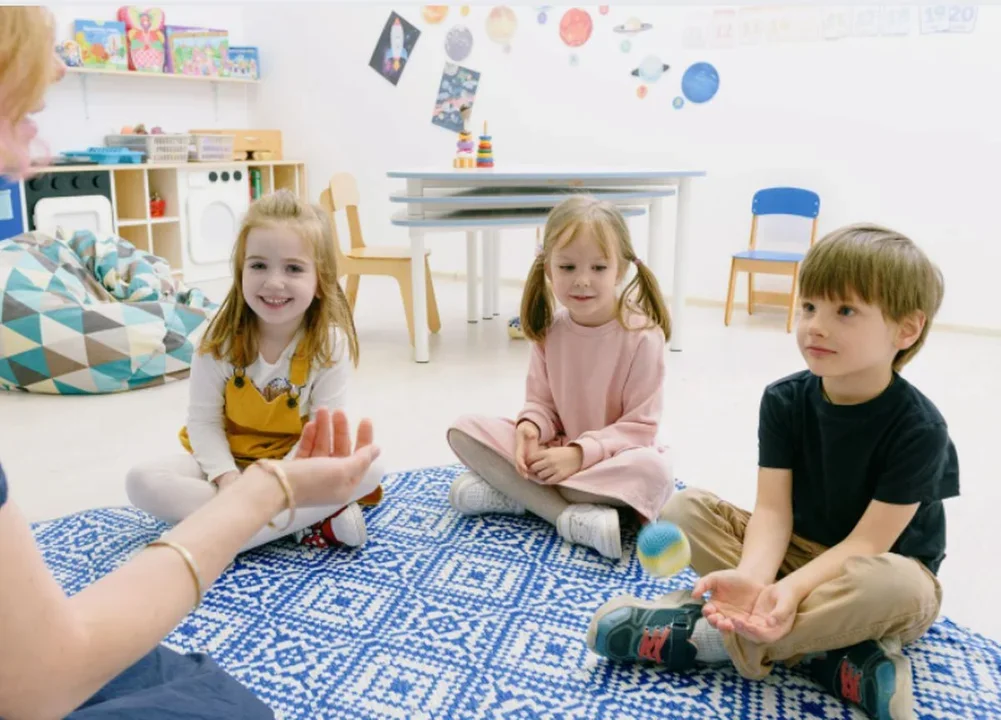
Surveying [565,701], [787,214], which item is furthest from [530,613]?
[787,214]

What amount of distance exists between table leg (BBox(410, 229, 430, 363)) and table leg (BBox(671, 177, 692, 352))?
92 centimetres

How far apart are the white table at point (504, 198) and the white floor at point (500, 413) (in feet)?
0.97

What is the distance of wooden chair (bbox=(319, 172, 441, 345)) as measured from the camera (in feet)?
11.1

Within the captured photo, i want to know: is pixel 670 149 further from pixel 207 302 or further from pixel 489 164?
pixel 207 302

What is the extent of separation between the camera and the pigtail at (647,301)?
182 centimetres

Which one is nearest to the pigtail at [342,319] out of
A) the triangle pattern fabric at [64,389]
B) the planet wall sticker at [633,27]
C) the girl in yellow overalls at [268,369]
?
the girl in yellow overalls at [268,369]

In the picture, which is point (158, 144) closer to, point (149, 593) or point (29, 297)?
point (29, 297)

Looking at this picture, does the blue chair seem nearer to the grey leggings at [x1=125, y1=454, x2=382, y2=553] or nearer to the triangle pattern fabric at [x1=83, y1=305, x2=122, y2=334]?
the triangle pattern fabric at [x1=83, y1=305, x2=122, y2=334]

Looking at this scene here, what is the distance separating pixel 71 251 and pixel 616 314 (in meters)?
2.16

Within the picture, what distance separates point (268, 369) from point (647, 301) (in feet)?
2.53

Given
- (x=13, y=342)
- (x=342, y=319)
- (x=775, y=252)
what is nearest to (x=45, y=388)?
(x=13, y=342)

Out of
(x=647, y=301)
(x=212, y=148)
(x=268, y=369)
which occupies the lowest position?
(x=268, y=369)

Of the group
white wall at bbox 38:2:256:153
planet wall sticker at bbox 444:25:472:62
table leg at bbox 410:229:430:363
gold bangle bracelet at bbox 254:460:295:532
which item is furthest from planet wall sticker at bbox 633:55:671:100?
gold bangle bracelet at bbox 254:460:295:532

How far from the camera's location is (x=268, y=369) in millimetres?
1676
